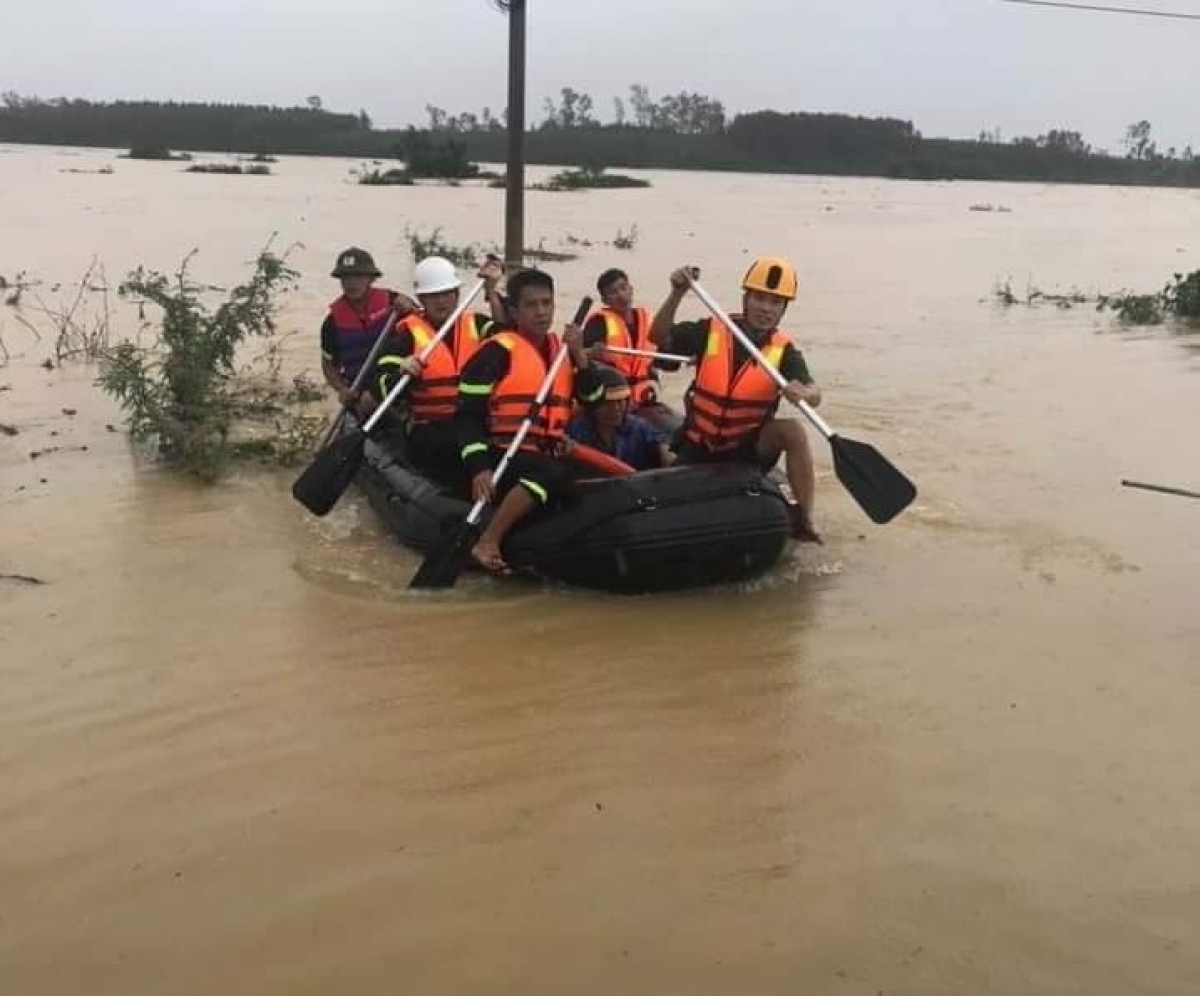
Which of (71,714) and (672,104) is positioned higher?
(672,104)

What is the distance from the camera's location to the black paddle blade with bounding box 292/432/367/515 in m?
6.09

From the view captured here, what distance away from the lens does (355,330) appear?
7.49m

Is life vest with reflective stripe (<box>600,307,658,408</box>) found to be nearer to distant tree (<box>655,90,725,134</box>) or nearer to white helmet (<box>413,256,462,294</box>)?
white helmet (<box>413,256,462,294</box>)

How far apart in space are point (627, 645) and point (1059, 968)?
2.23 m

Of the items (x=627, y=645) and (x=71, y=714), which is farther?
(x=627, y=645)

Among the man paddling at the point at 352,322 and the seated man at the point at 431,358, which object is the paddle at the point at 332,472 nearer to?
the seated man at the point at 431,358

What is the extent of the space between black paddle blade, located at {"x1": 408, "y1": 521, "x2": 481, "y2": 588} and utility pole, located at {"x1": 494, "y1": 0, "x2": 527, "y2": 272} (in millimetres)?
5552

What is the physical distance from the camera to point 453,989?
2936mm

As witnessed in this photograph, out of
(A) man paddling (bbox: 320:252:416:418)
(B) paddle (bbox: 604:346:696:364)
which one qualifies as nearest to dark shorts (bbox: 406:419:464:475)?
(B) paddle (bbox: 604:346:696:364)

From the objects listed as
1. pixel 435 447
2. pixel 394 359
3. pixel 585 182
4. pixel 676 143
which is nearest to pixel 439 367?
pixel 394 359

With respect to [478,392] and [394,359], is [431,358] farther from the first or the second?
[478,392]

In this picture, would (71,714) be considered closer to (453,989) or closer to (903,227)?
(453,989)

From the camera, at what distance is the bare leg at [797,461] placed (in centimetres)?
580

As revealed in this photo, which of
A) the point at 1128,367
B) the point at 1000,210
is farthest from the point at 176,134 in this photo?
the point at 1128,367
